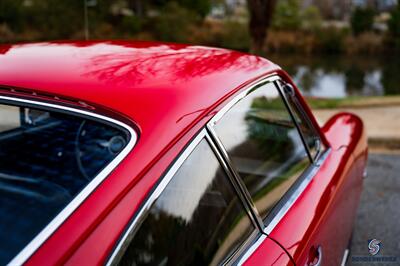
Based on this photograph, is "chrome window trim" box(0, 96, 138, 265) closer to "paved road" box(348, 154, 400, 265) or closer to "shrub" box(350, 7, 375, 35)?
"paved road" box(348, 154, 400, 265)

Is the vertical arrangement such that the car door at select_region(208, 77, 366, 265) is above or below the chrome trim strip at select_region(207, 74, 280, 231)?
below

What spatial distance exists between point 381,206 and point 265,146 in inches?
71.6

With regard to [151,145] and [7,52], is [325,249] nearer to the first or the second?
[151,145]

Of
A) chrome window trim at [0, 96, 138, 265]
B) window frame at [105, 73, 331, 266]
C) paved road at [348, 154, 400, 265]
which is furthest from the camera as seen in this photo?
paved road at [348, 154, 400, 265]

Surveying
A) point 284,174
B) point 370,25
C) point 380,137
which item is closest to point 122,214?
point 284,174

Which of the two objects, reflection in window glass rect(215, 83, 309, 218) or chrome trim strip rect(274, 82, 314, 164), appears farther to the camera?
chrome trim strip rect(274, 82, 314, 164)

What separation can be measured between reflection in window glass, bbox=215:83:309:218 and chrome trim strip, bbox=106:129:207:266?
43 cm

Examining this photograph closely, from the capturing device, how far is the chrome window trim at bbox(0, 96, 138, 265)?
3.23 ft

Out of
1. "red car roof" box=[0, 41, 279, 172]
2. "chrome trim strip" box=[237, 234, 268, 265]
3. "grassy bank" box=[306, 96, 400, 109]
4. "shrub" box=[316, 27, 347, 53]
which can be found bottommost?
"shrub" box=[316, 27, 347, 53]

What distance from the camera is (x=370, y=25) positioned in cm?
3588

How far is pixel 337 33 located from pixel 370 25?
3.64m

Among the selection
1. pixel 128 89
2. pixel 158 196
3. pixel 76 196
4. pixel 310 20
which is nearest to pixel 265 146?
pixel 128 89

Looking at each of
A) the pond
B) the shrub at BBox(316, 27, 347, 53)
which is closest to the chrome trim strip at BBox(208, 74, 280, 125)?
the pond

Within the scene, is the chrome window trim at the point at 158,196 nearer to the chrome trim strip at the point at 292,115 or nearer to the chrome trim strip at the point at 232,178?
the chrome trim strip at the point at 232,178
